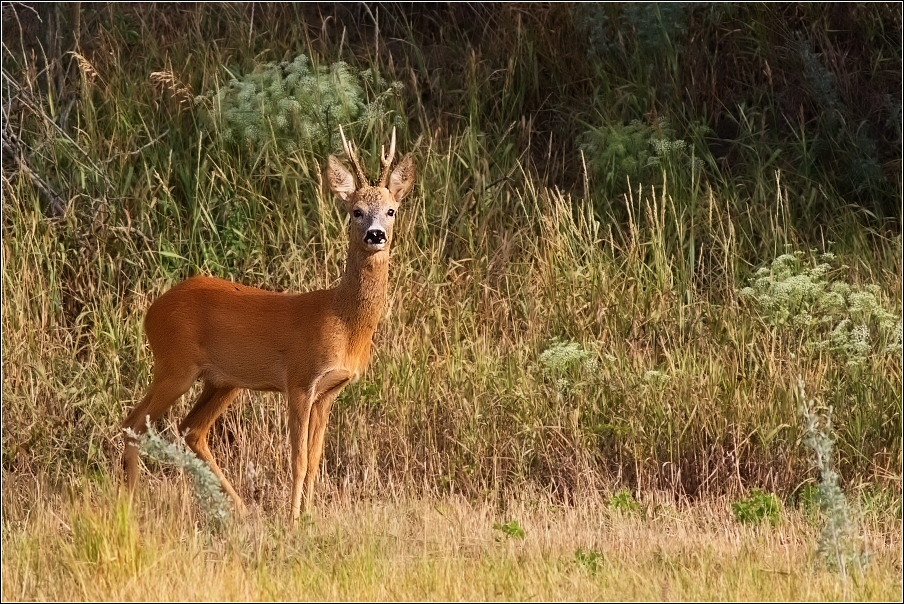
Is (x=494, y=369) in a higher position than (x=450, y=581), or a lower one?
higher

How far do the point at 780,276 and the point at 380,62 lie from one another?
467cm

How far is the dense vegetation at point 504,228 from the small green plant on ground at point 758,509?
1.55ft

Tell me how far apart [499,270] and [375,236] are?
3077 mm

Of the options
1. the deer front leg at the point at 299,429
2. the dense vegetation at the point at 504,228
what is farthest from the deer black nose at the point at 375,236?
the dense vegetation at the point at 504,228

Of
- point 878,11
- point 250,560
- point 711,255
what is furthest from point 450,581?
point 878,11

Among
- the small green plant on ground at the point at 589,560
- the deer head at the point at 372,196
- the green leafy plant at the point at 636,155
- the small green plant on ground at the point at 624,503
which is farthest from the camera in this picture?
the green leafy plant at the point at 636,155

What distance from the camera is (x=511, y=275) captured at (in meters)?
9.48

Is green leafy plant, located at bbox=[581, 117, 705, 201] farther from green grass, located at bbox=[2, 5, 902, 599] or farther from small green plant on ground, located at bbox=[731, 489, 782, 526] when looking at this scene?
small green plant on ground, located at bbox=[731, 489, 782, 526]

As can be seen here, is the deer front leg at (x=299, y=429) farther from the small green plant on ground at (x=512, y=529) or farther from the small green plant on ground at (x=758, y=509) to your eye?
the small green plant on ground at (x=758, y=509)

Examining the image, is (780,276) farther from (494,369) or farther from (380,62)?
(380,62)

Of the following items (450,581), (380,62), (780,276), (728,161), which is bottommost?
(450,581)

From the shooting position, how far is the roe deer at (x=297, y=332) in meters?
6.92

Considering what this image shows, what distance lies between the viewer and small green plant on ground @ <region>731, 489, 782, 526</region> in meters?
7.07

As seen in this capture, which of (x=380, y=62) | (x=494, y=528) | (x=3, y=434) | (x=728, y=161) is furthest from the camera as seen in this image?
(x=380, y=62)
